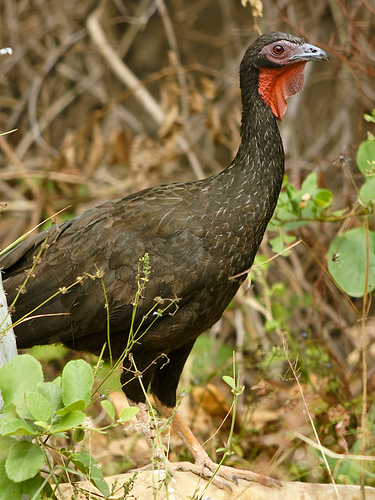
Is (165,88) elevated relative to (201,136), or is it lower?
elevated

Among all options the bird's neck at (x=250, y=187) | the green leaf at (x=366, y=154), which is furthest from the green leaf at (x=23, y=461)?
the green leaf at (x=366, y=154)

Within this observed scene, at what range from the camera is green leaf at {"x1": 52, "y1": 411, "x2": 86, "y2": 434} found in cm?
215

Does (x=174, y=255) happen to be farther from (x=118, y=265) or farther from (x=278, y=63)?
(x=278, y=63)

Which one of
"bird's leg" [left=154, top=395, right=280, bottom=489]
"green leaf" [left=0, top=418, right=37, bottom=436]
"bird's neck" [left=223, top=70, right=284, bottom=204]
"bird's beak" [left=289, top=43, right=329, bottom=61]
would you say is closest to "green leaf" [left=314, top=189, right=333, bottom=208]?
"bird's neck" [left=223, top=70, right=284, bottom=204]

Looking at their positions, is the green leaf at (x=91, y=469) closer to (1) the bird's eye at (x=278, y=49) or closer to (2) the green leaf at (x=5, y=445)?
(2) the green leaf at (x=5, y=445)

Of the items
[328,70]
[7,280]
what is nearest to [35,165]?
[328,70]

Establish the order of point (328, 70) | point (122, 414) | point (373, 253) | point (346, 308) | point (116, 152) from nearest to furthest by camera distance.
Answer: point (122, 414), point (373, 253), point (346, 308), point (116, 152), point (328, 70)

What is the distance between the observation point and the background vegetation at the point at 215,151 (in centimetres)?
412

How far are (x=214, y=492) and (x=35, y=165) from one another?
4731mm

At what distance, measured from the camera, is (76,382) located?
2277mm

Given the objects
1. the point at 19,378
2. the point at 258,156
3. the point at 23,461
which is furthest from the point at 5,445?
the point at 258,156

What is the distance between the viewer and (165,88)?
5820mm

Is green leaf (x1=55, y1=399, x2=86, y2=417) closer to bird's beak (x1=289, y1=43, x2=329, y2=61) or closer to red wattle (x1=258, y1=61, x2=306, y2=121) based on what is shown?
red wattle (x1=258, y1=61, x2=306, y2=121)

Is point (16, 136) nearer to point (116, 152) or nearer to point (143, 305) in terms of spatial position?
point (116, 152)
